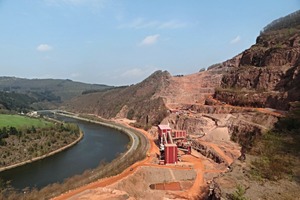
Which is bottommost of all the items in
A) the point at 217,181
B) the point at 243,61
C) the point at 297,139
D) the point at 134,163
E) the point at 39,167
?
the point at 39,167

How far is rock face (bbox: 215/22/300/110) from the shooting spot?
4453cm

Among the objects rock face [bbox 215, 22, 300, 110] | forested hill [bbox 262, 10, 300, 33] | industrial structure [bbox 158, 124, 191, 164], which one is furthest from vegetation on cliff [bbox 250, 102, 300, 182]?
forested hill [bbox 262, 10, 300, 33]

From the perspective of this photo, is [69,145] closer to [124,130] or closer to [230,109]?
[124,130]

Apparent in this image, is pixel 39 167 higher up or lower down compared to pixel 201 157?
lower down

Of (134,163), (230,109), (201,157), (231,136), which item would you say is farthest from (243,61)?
(134,163)

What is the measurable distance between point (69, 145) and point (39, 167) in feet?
49.2

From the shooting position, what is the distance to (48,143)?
6238 cm

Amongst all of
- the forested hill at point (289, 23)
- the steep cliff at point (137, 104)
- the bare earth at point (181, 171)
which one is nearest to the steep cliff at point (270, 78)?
the bare earth at point (181, 171)

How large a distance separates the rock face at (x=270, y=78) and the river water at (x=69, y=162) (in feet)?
80.1

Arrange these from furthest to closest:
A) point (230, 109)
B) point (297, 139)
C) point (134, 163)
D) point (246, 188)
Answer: point (230, 109) < point (134, 163) < point (297, 139) < point (246, 188)

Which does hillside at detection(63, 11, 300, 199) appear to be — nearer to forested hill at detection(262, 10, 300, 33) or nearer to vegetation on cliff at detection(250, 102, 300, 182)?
vegetation on cliff at detection(250, 102, 300, 182)

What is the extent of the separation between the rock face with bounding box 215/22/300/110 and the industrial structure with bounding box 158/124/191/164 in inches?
492

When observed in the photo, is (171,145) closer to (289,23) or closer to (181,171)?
(181,171)

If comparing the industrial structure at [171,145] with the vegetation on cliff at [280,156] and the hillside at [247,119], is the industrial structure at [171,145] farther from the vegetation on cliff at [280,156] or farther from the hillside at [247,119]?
the vegetation on cliff at [280,156]
